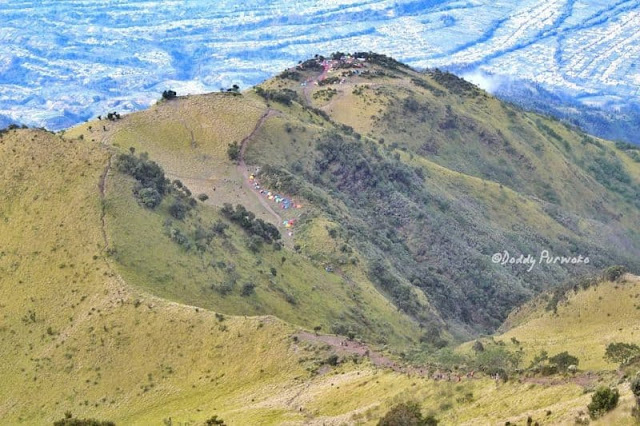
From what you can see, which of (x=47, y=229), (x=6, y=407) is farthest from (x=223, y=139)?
(x=6, y=407)

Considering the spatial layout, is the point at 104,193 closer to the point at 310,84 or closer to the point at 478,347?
the point at 478,347

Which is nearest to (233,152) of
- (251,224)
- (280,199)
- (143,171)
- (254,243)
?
(280,199)

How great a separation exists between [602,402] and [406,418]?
34.9 ft

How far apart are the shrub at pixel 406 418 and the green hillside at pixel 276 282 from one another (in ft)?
7.03

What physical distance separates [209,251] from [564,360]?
1442 inches

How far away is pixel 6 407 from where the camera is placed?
2328 inches

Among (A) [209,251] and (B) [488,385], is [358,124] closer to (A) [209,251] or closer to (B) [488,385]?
(A) [209,251]

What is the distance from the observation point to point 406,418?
4178 centimetres

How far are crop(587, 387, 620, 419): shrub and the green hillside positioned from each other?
0.45 m

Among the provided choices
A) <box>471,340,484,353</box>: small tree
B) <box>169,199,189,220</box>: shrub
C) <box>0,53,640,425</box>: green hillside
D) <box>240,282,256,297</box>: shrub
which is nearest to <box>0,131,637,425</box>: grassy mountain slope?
<box>0,53,640,425</box>: green hillside

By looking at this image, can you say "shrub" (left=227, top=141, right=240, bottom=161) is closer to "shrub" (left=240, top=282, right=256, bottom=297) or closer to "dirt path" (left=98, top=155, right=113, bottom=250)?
"dirt path" (left=98, top=155, right=113, bottom=250)

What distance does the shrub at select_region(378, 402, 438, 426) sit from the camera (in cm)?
4166

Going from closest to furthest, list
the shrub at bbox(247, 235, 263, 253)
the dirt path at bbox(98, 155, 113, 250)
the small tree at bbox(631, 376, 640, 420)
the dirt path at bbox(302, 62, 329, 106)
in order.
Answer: the small tree at bbox(631, 376, 640, 420) → the dirt path at bbox(98, 155, 113, 250) → the shrub at bbox(247, 235, 263, 253) → the dirt path at bbox(302, 62, 329, 106)

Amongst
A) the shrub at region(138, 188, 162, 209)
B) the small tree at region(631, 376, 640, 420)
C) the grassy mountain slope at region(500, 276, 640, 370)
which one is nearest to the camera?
the small tree at region(631, 376, 640, 420)
